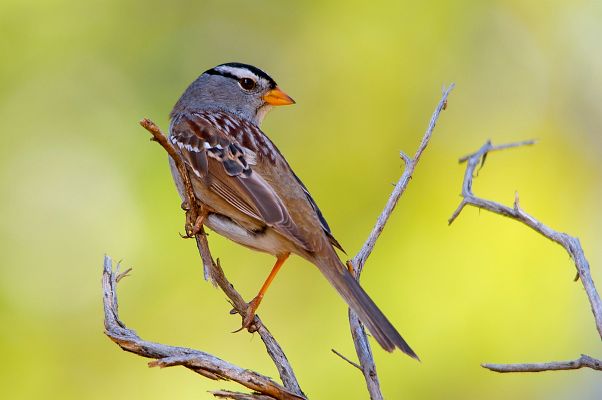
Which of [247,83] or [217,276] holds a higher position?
[247,83]

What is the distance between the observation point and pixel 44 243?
7.31m

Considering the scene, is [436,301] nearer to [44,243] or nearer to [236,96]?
[236,96]

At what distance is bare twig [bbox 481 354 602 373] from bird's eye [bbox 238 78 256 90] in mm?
3262

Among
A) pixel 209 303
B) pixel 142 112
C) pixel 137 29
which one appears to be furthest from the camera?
pixel 137 29

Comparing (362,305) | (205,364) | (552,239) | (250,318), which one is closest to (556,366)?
(552,239)

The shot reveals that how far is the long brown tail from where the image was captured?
3387mm

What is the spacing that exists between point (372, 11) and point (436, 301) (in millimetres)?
2475

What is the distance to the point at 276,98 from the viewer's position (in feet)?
19.0

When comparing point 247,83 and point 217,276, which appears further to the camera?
point 247,83

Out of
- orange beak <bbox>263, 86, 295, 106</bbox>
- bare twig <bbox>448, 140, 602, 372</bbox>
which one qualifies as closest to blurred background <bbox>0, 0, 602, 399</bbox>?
orange beak <bbox>263, 86, 295, 106</bbox>

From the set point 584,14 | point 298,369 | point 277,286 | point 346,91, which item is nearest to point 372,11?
point 346,91

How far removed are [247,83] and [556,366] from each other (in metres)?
3.35

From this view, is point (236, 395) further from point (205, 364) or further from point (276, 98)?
point (276, 98)

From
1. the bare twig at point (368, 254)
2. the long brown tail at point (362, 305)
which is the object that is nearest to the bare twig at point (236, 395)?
the bare twig at point (368, 254)
